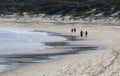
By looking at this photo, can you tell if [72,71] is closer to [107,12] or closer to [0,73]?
[0,73]

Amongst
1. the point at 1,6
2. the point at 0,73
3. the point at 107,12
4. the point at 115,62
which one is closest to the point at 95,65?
the point at 115,62

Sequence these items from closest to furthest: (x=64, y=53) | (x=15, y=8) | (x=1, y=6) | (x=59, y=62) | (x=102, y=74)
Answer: (x=102, y=74)
(x=59, y=62)
(x=64, y=53)
(x=15, y=8)
(x=1, y=6)

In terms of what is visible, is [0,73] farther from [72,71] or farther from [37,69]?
[72,71]

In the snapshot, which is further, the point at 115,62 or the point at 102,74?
the point at 115,62

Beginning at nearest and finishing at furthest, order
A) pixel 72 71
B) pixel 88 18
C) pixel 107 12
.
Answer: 1. pixel 72 71
2. pixel 88 18
3. pixel 107 12

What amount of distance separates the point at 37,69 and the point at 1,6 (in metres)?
112

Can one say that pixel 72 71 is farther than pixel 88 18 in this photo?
No

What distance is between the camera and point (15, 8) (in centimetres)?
12075

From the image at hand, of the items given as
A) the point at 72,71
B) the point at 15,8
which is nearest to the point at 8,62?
the point at 72,71

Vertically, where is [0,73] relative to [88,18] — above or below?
above

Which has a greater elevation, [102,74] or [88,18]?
[102,74]

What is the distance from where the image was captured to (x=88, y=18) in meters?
80.5

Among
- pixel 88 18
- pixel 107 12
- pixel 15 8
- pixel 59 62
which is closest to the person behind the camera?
pixel 59 62

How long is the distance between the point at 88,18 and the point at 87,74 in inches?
2490
